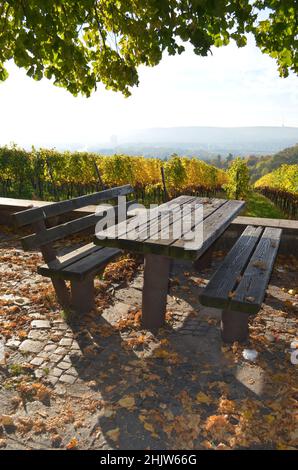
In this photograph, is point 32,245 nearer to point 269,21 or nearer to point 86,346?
point 86,346

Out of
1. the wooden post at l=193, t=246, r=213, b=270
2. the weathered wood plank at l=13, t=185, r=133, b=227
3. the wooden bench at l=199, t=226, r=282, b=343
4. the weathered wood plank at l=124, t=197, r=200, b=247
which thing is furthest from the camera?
the wooden post at l=193, t=246, r=213, b=270

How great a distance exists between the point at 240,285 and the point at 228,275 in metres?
0.26

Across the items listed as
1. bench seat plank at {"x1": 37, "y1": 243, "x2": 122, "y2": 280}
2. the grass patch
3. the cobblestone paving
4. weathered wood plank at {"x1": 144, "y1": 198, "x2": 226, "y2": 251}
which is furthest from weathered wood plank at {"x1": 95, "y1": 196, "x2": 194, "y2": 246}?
the grass patch

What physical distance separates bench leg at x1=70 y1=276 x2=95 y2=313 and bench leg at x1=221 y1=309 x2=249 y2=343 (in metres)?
1.57

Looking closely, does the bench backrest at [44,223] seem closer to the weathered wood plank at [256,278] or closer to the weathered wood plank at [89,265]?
the weathered wood plank at [89,265]

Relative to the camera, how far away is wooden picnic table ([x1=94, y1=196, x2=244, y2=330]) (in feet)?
10.3

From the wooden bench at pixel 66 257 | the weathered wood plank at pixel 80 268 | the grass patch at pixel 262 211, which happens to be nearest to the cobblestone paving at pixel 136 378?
the wooden bench at pixel 66 257

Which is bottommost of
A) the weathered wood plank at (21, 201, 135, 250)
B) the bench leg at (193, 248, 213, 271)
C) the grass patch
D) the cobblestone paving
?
the grass patch

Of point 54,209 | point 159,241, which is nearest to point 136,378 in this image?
point 159,241

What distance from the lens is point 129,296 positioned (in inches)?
185

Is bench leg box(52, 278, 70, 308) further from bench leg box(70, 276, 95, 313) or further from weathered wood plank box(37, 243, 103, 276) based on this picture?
weathered wood plank box(37, 243, 103, 276)

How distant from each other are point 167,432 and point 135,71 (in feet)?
15.4

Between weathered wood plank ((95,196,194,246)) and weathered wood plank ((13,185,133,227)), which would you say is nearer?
weathered wood plank ((95,196,194,246))

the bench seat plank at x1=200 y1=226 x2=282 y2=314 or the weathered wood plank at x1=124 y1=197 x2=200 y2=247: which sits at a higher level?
the weathered wood plank at x1=124 y1=197 x2=200 y2=247
